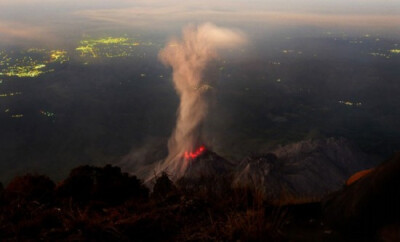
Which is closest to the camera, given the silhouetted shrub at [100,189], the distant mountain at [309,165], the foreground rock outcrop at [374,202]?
the foreground rock outcrop at [374,202]

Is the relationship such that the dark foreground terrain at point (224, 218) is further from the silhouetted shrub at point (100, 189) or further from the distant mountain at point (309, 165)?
the distant mountain at point (309, 165)

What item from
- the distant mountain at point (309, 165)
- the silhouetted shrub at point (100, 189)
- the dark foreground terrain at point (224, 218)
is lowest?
the distant mountain at point (309, 165)

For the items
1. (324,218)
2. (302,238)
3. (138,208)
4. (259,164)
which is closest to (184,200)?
(138,208)

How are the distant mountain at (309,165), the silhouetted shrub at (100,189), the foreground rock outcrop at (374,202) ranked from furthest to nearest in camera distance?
the distant mountain at (309,165) → the silhouetted shrub at (100,189) → the foreground rock outcrop at (374,202)

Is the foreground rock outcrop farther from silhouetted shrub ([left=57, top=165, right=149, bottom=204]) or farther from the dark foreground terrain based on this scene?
silhouetted shrub ([left=57, top=165, right=149, bottom=204])

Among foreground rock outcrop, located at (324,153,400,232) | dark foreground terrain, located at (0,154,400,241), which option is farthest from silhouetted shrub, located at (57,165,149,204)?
foreground rock outcrop, located at (324,153,400,232)

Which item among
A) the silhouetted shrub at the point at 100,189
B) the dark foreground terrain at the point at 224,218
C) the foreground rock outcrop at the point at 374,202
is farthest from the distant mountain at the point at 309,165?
the foreground rock outcrop at the point at 374,202

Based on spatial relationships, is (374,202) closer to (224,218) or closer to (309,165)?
(224,218)

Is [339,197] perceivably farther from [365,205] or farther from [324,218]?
[365,205]

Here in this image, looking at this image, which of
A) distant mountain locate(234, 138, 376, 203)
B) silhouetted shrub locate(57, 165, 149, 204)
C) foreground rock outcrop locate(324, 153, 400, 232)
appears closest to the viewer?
foreground rock outcrop locate(324, 153, 400, 232)
